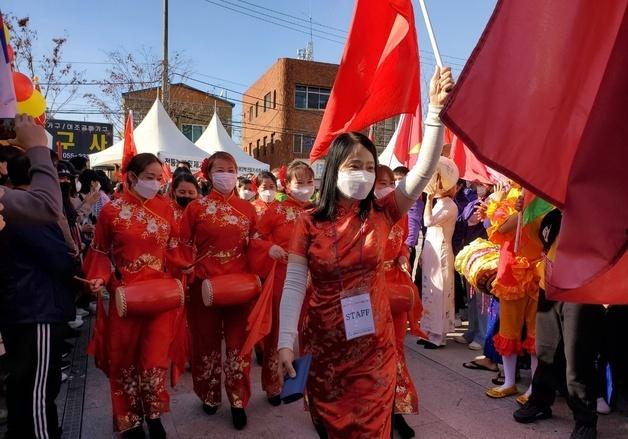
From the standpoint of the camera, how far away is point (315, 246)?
2.12 meters

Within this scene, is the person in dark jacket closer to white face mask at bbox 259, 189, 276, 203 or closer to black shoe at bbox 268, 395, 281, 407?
black shoe at bbox 268, 395, 281, 407

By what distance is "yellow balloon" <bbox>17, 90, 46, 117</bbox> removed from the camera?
3277mm

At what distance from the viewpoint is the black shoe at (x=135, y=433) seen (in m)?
3.30

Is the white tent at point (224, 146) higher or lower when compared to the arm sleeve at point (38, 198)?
higher

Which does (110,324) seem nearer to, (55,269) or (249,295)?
(55,269)

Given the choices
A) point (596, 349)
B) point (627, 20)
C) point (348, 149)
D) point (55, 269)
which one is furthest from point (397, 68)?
point (55, 269)

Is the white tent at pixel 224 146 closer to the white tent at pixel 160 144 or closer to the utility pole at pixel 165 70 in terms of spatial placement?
the white tent at pixel 160 144

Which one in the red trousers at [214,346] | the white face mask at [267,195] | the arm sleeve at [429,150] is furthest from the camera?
the white face mask at [267,195]

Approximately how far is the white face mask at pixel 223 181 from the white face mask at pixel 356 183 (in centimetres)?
181

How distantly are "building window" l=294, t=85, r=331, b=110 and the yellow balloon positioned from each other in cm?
2876

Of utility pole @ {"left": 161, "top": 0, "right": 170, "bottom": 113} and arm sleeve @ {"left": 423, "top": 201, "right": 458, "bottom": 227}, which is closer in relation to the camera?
arm sleeve @ {"left": 423, "top": 201, "right": 458, "bottom": 227}

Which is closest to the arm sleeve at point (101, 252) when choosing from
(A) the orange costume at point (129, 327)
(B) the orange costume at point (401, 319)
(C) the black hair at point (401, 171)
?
(A) the orange costume at point (129, 327)

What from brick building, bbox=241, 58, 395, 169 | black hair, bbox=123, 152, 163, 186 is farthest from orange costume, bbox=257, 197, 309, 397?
brick building, bbox=241, 58, 395, 169

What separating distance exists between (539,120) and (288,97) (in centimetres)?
3051
